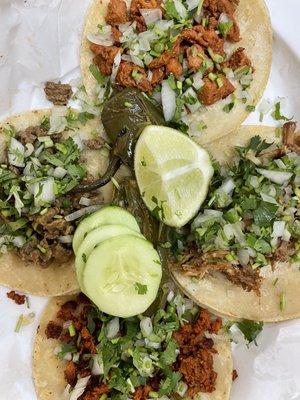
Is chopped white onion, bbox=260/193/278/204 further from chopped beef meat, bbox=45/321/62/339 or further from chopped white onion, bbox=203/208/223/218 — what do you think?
chopped beef meat, bbox=45/321/62/339

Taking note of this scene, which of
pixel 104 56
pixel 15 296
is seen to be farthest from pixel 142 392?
pixel 104 56

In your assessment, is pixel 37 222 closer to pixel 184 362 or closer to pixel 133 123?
pixel 133 123

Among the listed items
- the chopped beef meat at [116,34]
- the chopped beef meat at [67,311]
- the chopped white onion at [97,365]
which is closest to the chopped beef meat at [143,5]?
the chopped beef meat at [116,34]

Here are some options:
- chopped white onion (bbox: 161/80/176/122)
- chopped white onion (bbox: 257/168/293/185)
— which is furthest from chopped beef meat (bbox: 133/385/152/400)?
chopped white onion (bbox: 161/80/176/122)

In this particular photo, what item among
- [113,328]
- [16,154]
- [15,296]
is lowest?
[15,296]

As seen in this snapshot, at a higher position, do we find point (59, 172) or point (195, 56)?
point (195, 56)

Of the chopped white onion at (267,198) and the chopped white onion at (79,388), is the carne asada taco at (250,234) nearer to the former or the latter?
the chopped white onion at (267,198)

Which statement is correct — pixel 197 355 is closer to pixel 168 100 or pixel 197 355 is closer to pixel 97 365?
pixel 97 365
